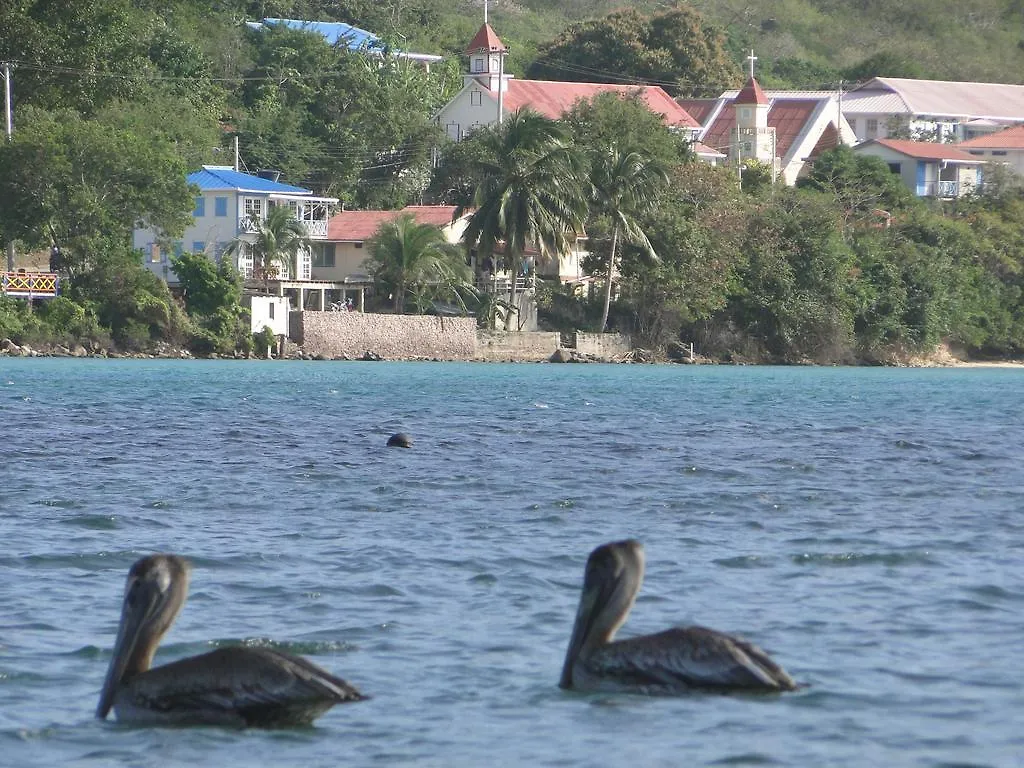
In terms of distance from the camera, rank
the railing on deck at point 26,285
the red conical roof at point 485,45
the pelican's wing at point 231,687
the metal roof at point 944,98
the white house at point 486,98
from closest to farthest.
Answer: the pelican's wing at point 231,687, the railing on deck at point 26,285, the white house at point 486,98, the red conical roof at point 485,45, the metal roof at point 944,98

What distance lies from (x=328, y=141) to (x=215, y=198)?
14.5 metres

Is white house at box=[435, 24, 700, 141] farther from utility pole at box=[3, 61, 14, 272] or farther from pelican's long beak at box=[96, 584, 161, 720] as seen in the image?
pelican's long beak at box=[96, 584, 161, 720]

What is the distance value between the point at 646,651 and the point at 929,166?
10508 centimetres

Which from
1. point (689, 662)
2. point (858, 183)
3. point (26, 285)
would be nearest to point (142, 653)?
Result: point (689, 662)

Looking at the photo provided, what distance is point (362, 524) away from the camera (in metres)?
17.2

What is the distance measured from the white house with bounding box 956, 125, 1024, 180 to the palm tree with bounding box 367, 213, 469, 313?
174ft

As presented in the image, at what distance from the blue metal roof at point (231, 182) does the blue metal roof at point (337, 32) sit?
62.1ft

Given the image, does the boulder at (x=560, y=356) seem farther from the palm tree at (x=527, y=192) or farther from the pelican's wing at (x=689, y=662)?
the pelican's wing at (x=689, y=662)

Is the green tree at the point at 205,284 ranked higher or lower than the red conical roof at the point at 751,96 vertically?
lower

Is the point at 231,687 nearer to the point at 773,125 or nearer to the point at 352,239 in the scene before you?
the point at 352,239

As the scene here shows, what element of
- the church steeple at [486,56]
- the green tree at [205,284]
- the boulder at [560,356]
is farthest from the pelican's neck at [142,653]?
the church steeple at [486,56]

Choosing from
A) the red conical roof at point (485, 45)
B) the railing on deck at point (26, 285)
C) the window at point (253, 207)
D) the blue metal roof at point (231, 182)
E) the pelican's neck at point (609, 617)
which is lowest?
the pelican's neck at point (609, 617)

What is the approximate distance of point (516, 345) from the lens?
258ft

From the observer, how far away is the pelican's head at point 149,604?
842 centimetres
